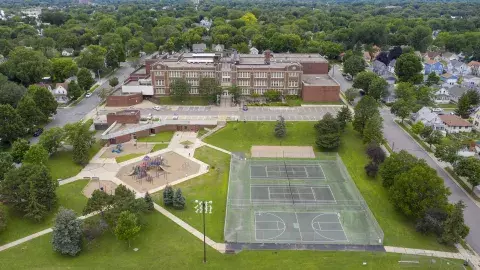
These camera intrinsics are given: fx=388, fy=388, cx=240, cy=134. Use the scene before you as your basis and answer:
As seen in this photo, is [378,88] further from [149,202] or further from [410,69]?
[149,202]

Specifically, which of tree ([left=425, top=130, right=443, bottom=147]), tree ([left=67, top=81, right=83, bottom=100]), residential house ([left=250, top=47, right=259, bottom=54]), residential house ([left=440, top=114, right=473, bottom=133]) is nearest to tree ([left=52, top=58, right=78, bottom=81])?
tree ([left=67, top=81, right=83, bottom=100])

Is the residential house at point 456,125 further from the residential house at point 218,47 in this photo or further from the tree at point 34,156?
the residential house at point 218,47

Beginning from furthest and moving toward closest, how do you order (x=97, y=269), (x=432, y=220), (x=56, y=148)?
(x=56, y=148), (x=432, y=220), (x=97, y=269)

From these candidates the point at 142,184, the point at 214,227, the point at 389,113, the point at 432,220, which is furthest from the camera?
the point at 389,113

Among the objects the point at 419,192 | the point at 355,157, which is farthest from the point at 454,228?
the point at 355,157

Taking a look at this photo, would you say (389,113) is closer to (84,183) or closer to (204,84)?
(204,84)

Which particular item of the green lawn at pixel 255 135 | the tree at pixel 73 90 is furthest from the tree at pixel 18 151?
the tree at pixel 73 90

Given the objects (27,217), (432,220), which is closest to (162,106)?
(27,217)
